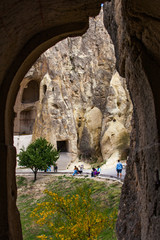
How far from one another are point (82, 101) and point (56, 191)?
17208 millimetres

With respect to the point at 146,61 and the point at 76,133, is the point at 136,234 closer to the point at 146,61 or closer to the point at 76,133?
the point at 146,61

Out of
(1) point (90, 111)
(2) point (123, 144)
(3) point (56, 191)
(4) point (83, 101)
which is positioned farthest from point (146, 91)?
(4) point (83, 101)

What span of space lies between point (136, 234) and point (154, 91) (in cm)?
297

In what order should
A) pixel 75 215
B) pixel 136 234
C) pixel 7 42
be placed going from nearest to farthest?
pixel 7 42, pixel 136 234, pixel 75 215

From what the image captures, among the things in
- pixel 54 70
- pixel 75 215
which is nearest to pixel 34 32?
pixel 75 215

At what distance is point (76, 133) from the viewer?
1134 inches

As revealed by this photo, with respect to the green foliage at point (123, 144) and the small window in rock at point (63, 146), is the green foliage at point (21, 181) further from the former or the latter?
the green foliage at point (123, 144)

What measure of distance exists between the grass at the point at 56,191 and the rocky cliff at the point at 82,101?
7.29 metres

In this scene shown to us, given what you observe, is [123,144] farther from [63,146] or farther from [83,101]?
[83,101]

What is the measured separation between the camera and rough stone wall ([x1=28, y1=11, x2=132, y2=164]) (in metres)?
27.2

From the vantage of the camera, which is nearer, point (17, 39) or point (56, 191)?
point (17, 39)

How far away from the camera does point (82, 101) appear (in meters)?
31.8

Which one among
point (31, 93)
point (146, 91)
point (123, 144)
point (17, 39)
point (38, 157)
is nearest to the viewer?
point (17, 39)

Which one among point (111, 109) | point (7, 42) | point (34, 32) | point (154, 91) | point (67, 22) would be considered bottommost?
point (154, 91)
